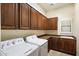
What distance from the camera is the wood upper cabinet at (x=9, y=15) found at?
3.13 feet

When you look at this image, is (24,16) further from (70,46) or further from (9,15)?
(70,46)

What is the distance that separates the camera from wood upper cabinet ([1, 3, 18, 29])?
955 millimetres

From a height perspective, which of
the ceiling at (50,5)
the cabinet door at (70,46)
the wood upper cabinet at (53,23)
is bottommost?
the cabinet door at (70,46)

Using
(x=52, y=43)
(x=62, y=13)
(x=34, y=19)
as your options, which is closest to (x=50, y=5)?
(x=62, y=13)

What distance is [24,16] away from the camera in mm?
1126

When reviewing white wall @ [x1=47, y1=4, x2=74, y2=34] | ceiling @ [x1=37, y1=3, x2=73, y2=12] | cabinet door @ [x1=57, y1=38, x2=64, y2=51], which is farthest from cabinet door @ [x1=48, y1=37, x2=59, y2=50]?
ceiling @ [x1=37, y1=3, x2=73, y2=12]

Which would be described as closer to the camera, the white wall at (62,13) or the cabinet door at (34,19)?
the white wall at (62,13)

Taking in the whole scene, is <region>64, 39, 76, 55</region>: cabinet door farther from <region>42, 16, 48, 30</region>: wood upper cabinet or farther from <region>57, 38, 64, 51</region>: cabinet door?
<region>42, 16, 48, 30</region>: wood upper cabinet

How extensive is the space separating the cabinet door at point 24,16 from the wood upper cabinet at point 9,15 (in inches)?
2.9

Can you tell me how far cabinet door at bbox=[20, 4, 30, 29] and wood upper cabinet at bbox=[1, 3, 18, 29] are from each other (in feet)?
0.24

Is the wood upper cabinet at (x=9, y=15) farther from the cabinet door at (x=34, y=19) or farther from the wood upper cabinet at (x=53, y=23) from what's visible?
the wood upper cabinet at (x=53, y=23)

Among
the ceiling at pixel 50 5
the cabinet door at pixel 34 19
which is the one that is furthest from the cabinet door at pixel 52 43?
the ceiling at pixel 50 5

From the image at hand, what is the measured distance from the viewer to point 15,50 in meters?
0.91

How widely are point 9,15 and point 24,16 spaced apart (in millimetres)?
208
